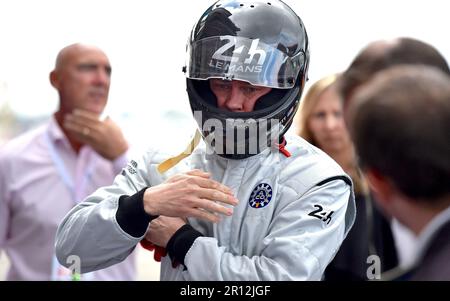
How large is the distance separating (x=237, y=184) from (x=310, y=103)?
1.68m

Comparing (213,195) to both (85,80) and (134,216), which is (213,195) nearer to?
(134,216)

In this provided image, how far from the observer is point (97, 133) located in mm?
4668

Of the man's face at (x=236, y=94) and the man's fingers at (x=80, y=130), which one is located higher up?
the man's face at (x=236, y=94)

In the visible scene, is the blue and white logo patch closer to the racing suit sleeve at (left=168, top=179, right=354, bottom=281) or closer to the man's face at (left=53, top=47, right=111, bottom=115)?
the racing suit sleeve at (left=168, top=179, right=354, bottom=281)

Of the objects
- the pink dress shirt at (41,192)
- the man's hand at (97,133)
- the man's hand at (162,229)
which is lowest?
the pink dress shirt at (41,192)

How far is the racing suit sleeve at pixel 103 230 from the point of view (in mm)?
2799

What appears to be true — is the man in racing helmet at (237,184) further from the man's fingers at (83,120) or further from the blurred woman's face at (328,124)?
the man's fingers at (83,120)

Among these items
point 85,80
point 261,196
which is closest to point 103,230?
point 261,196

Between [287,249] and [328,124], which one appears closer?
[287,249]

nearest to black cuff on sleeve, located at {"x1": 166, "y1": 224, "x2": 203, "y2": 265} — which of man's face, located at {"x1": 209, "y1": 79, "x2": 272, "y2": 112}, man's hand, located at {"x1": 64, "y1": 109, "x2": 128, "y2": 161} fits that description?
man's face, located at {"x1": 209, "y1": 79, "x2": 272, "y2": 112}

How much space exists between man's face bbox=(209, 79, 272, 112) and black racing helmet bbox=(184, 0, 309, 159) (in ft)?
0.07

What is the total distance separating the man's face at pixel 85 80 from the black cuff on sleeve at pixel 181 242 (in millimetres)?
2172

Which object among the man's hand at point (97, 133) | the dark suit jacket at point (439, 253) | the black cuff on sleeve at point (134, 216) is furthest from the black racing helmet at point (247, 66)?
the man's hand at point (97, 133)
